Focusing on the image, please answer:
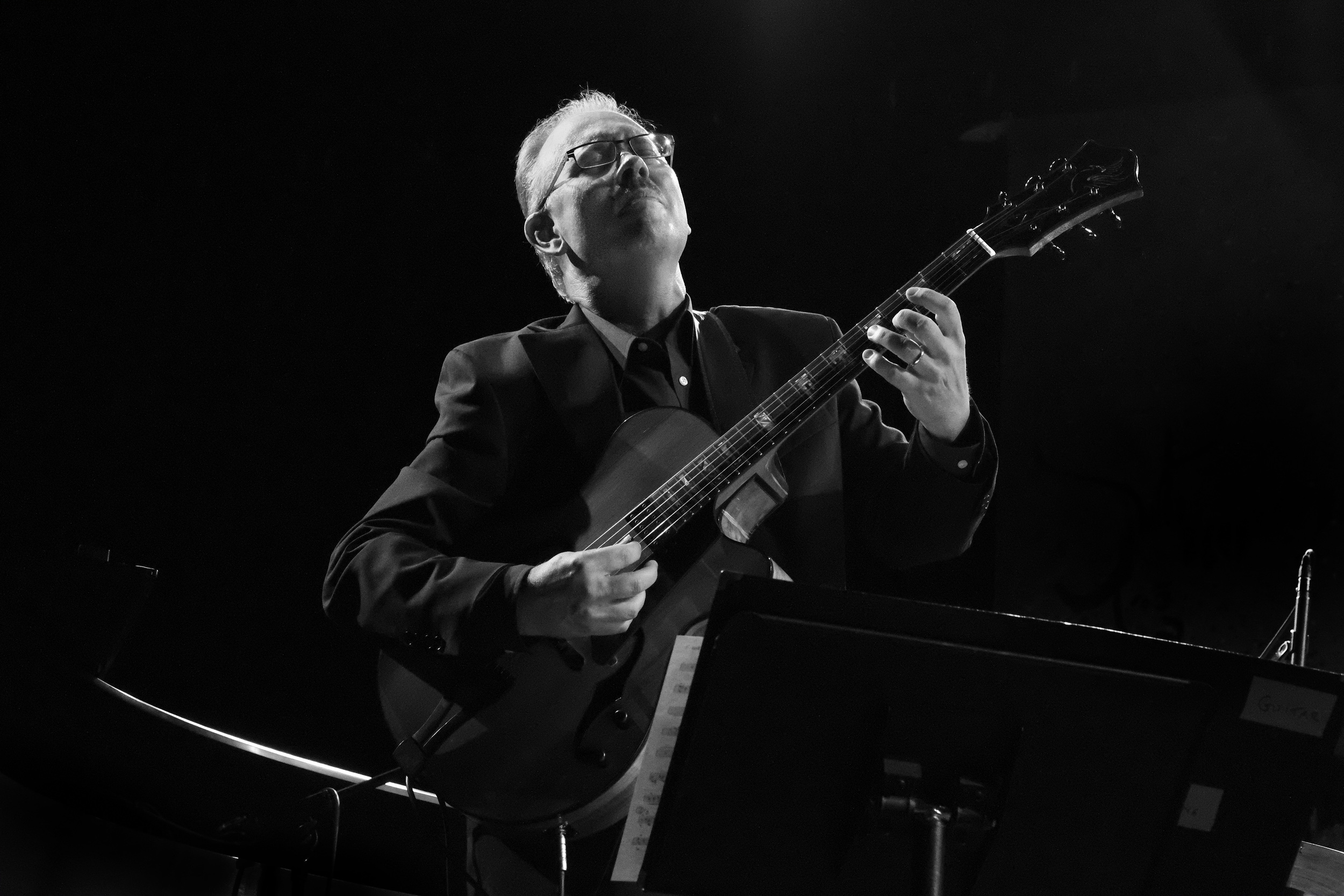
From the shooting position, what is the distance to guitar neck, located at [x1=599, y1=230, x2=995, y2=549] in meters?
1.81

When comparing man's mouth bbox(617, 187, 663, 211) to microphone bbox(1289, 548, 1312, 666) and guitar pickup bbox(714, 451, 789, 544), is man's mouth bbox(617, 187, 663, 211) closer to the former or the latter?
guitar pickup bbox(714, 451, 789, 544)

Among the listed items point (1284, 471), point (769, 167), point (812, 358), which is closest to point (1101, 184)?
point (812, 358)

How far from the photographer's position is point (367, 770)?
8.11 ft

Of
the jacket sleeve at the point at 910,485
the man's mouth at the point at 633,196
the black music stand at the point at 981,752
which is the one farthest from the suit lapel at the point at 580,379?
the black music stand at the point at 981,752

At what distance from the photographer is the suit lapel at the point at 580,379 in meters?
1.98

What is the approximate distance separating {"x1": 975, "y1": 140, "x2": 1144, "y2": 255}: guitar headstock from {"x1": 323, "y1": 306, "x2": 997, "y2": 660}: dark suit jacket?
0.34 meters

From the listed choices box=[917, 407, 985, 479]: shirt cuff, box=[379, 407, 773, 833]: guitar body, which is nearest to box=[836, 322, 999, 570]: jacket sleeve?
box=[917, 407, 985, 479]: shirt cuff

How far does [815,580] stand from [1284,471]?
1.58m

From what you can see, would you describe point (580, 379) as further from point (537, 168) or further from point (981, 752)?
point (981, 752)

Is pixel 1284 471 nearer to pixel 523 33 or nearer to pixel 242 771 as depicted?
pixel 523 33

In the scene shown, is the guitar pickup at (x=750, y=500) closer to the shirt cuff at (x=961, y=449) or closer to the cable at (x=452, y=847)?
the shirt cuff at (x=961, y=449)

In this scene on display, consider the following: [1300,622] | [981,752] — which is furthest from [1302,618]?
[981,752]

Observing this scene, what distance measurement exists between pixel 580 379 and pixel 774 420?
36cm

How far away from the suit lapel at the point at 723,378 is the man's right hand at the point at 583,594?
1.21 ft
